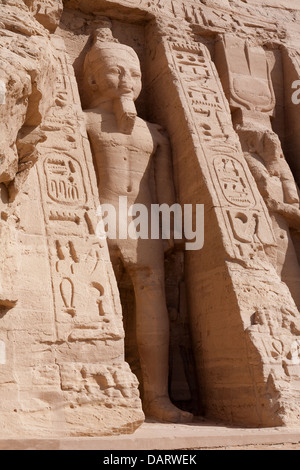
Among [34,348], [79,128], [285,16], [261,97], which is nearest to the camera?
[34,348]

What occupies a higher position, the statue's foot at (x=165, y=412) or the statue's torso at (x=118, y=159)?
the statue's torso at (x=118, y=159)

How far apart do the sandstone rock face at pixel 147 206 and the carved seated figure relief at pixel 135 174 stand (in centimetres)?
1

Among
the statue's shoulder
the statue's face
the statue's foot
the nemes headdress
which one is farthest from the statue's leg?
the nemes headdress

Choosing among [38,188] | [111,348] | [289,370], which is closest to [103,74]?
[38,188]

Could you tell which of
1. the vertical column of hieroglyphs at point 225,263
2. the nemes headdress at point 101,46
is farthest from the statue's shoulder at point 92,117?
the vertical column of hieroglyphs at point 225,263

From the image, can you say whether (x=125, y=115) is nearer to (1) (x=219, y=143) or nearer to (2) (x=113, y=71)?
(2) (x=113, y=71)

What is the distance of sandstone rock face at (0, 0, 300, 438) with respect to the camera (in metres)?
3.67

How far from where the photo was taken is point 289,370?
4.48 m

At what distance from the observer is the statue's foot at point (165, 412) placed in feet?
15.0

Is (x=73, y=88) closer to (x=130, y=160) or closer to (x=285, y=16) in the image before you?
(x=130, y=160)

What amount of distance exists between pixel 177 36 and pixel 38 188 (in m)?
2.62

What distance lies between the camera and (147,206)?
5.31m

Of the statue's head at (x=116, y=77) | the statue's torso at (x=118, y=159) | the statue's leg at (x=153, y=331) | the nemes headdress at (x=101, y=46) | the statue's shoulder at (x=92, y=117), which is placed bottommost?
the statue's leg at (x=153, y=331)

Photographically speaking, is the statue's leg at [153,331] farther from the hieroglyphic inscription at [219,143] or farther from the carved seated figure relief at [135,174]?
the hieroglyphic inscription at [219,143]
